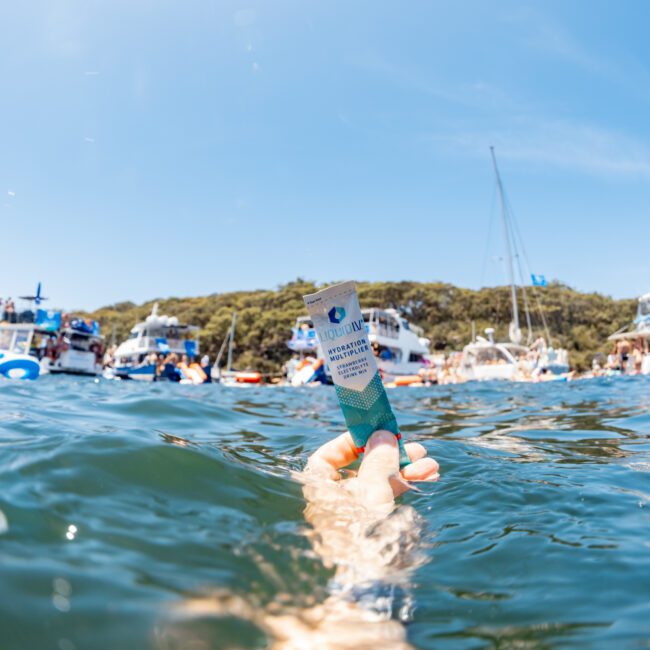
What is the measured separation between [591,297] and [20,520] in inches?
1884

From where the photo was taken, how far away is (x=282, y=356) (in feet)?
130

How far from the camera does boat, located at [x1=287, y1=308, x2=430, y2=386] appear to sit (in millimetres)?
26684

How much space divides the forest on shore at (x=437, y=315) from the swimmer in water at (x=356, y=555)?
Result: 35.9 meters

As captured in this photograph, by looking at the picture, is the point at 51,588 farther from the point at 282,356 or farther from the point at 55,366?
the point at 282,356

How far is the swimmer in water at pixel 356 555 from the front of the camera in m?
1.52

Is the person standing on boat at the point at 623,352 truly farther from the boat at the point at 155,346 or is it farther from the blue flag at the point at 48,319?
the blue flag at the point at 48,319

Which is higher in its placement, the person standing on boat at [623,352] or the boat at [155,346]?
the person standing on boat at [623,352]

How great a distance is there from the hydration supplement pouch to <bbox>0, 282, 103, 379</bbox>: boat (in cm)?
2594

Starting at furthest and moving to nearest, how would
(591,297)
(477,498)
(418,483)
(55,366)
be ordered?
1. (591,297)
2. (55,366)
3. (418,483)
4. (477,498)

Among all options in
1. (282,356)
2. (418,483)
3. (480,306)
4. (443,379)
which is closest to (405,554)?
(418,483)

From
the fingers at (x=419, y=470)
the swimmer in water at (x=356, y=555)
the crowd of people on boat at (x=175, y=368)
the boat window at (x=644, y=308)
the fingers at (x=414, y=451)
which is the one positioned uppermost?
the boat window at (x=644, y=308)

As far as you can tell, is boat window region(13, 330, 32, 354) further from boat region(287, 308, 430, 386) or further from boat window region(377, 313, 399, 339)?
boat window region(377, 313, 399, 339)

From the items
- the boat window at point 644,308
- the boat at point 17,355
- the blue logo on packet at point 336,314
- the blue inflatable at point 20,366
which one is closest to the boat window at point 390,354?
the boat window at point 644,308

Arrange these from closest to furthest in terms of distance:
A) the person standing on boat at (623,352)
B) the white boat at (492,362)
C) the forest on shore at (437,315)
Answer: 1. the person standing on boat at (623,352)
2. the white boat at (492,362)
3. the forest on shore at (437,315)
